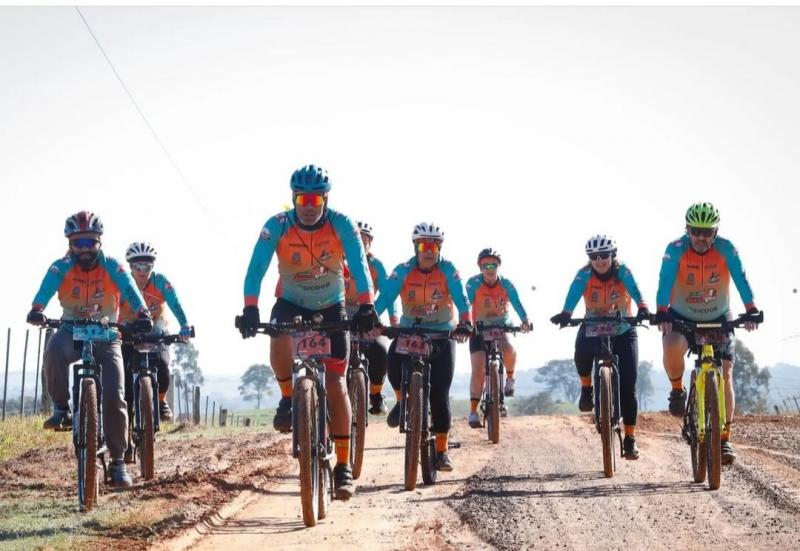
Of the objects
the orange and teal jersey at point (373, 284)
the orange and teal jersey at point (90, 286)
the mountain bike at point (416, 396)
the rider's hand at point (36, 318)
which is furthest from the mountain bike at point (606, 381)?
the rider's hand at point (36, 318)

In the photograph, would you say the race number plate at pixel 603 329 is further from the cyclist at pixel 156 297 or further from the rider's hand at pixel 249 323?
the rider's hand at pixel 249 323

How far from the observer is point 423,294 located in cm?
1412

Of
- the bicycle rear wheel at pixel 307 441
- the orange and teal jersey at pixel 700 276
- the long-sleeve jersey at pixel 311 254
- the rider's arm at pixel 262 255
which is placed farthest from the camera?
the orange and teal jersey at pixel 700 276

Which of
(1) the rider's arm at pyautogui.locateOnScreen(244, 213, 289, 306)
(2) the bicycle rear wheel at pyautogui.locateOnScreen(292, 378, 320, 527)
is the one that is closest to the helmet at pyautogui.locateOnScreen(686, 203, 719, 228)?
(1) the rider's arm at pyautogui.locateOnScreen(244, 213, 289, 306)

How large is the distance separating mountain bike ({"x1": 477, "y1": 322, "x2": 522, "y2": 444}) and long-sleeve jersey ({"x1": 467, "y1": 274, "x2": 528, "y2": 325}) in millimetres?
674

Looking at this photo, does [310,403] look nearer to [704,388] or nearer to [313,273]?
[313,273]

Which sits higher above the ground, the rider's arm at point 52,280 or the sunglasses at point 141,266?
the sunglasses at point 141,266

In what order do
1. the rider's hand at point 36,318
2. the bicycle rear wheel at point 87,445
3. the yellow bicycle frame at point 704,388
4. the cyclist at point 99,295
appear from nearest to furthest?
the bicycle rear wheel at point 87,445, the rider's hand at point 36,318, the cyclist at point 99,295, the yellow bicycle frame at point 704,388

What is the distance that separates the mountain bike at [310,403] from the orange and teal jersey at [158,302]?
5.05 metres

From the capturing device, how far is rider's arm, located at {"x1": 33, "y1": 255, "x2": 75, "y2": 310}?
38.0 ft

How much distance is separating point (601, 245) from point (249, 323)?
636 cm

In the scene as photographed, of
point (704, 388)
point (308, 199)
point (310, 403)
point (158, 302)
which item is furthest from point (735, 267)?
point (158, 302)

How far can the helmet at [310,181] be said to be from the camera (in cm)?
999

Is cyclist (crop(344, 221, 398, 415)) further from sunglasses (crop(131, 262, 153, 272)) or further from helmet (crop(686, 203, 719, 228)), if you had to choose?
helmet (crop(686, 203, 719, 228))
